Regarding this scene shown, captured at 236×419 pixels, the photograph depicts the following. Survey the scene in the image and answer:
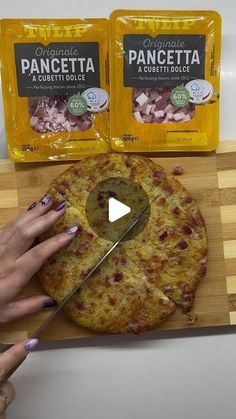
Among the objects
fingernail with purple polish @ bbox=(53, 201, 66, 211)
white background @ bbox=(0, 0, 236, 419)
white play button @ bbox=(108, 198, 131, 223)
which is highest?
fingernail with purple polish @ bbox=(53, 201, 66, 211)

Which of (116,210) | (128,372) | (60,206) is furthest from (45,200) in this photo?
(128,372)

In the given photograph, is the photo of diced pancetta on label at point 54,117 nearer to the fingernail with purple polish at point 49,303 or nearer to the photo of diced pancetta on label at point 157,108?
the photo of diced pancetta on label at point 157,108

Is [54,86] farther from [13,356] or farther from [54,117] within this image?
[13,356]

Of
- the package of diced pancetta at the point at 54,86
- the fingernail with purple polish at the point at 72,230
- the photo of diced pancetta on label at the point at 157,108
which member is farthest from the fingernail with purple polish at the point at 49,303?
the photo of diced pancetta on label at the point at 157,108

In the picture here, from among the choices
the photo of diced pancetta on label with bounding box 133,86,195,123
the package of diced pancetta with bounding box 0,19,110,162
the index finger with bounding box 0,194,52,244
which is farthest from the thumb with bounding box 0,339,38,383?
the photo of diced pancetta on label with bounding box 133,86,195,123

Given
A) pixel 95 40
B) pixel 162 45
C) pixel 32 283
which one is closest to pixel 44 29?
pixel 95 40

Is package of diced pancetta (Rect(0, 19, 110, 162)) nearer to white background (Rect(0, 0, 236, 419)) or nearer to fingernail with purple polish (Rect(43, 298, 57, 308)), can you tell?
white background (Rect(0, 0, 236, 419))

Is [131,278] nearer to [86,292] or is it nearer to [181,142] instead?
[86,292]
